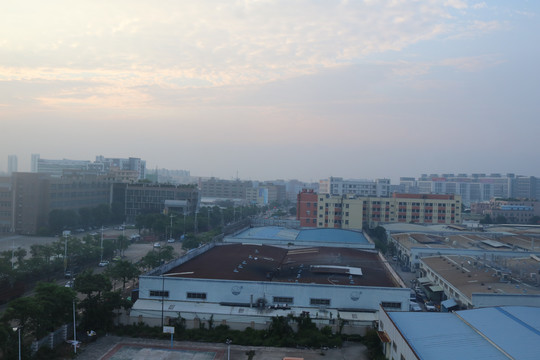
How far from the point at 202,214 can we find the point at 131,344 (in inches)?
692

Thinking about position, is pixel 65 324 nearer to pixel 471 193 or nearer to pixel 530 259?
pixel 530 259

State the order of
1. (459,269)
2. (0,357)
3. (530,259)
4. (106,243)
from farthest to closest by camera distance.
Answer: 1. (106,243)
2. (530,259)
3. (459,269)
4. (0,357)

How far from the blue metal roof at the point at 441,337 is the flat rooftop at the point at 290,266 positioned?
198 cm

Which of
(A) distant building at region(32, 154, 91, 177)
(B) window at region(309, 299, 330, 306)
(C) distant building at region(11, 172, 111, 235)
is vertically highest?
(A) distant building at region(32, 154, 91, 177)

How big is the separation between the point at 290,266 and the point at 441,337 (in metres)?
4.76

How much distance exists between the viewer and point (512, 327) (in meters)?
5.51

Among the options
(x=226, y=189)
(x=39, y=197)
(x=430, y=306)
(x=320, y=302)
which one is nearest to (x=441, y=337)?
(x=320, y=302)

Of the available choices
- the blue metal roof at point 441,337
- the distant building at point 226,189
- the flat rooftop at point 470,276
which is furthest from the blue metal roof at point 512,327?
the distant building at point 226,189

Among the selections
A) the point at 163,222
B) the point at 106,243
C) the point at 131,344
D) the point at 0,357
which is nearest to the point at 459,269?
the point at 131,344

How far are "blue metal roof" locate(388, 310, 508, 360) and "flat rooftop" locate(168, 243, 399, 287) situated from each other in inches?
77.8

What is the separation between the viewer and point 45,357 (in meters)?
5.71

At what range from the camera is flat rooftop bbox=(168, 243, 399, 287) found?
27.4 feet

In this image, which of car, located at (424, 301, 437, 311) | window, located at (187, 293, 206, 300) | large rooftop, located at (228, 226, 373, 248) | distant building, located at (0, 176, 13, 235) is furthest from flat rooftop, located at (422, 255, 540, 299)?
distant building, located at (0, 176, 13, 235)

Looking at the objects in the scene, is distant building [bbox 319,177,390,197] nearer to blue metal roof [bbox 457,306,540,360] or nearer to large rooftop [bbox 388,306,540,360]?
blue metal roof [bbox 457,306,540,360]
